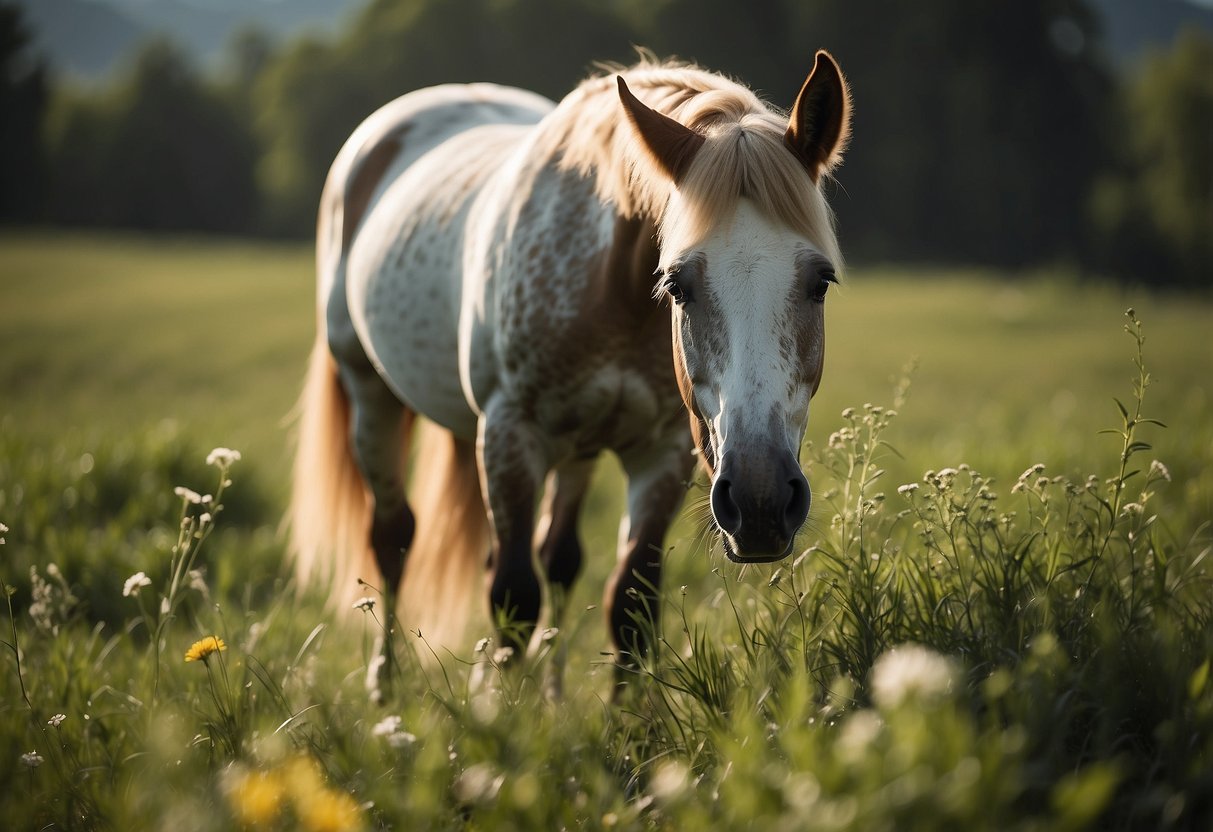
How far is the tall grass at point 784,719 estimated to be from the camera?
1.46 meters

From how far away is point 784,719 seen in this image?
6.24ft

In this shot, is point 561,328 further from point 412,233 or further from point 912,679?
point 912,679

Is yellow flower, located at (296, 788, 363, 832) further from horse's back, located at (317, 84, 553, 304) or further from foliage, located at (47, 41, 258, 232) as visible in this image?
foliage, located at (47, 41, 258, 232)

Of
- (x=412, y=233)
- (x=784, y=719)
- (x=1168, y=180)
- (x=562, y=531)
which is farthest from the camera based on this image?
(x=1168, y=180)

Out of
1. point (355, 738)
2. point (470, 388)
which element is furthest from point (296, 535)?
point (355, 738)

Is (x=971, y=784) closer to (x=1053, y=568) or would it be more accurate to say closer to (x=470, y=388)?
(x=1053, y=568)

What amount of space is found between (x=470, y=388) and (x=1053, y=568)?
1.83 m

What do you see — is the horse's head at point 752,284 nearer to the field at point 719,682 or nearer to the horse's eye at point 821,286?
the horse's eye at point 821,286

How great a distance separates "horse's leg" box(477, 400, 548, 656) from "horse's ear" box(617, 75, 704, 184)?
3.29ft

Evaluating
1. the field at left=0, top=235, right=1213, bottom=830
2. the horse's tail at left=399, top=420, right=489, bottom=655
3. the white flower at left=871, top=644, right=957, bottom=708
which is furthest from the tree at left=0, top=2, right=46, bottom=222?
the white flower at left=871, top=644, right=957, bottom=708

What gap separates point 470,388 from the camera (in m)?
3.36

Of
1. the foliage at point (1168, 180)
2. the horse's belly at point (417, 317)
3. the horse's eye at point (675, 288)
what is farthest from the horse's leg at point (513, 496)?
the foliage at point (1168, 180)

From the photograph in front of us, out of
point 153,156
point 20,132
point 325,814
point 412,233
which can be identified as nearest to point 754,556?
point 325,814

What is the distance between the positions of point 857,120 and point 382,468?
31.6 metres
